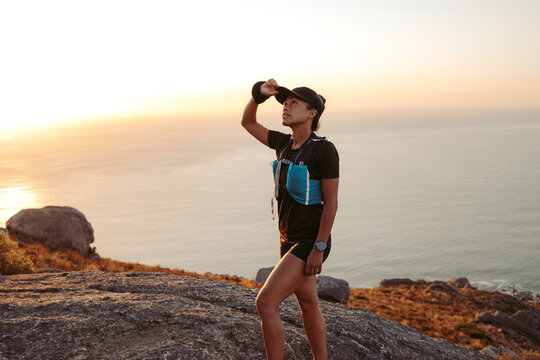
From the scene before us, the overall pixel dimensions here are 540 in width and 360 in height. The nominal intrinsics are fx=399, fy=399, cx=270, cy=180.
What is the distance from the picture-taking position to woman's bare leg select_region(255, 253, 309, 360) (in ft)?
12.5

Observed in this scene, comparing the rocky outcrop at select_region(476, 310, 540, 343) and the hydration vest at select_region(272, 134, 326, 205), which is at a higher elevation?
the hydration vest at select_region(272, 134, 326, 205)

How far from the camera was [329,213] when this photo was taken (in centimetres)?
379

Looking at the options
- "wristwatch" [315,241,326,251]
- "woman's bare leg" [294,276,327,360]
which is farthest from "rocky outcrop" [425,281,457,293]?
"wristwatch" [315,241,326,251]

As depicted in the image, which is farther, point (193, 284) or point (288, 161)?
point (193, 284)

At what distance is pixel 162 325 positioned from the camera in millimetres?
5223

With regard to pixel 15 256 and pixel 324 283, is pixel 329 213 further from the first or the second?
pixel 324 283

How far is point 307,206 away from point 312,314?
1.20 m

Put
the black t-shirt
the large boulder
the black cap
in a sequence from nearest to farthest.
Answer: the black t-shirt
the black cap
the large boulder

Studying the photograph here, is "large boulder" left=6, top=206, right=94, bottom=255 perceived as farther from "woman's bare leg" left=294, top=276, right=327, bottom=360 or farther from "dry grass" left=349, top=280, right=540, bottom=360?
"woman's bare leg" left=294, top=276, right=327, bottom=360

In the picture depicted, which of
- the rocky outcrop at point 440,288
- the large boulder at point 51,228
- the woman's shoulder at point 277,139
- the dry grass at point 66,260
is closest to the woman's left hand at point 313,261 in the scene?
the woman's shoulder at point 277,139

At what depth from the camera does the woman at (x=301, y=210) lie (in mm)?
3816

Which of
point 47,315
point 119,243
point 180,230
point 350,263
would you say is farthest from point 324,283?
point 180,230

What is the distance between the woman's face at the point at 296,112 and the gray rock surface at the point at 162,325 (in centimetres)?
285

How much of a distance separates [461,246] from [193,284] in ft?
531
